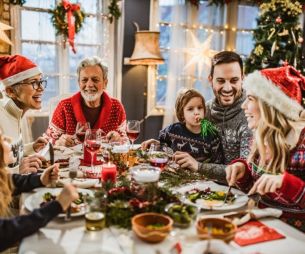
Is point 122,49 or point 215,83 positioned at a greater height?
point 122,49

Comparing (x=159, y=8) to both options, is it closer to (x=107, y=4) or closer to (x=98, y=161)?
(x=107, y=4)

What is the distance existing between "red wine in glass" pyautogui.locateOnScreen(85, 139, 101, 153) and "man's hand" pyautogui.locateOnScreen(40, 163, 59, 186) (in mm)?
323

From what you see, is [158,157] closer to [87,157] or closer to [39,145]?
[87,157]

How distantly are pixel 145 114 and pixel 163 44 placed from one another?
107 cm

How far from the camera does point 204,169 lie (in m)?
2.07

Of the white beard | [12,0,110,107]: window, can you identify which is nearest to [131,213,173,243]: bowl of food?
the white beard

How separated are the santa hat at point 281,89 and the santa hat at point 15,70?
143 centimetres

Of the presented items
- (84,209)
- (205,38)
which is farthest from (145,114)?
(84,209)

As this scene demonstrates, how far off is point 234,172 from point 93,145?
75cm

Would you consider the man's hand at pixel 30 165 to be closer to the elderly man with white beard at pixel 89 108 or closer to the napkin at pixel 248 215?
the napkin at pixel 248 215

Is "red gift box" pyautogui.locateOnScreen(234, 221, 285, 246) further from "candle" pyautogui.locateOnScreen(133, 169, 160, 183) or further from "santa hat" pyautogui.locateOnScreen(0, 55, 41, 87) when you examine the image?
"santa hat" pyautogui.locateOnScreen(0, 55, 41, 87)

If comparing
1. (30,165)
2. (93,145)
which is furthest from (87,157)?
(30,165)

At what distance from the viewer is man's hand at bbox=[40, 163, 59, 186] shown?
1653mm

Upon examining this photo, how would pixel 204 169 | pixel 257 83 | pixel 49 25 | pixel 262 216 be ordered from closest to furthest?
pixel 262 216, pixel 257 83, pixel 204 169, pixel 49 25
